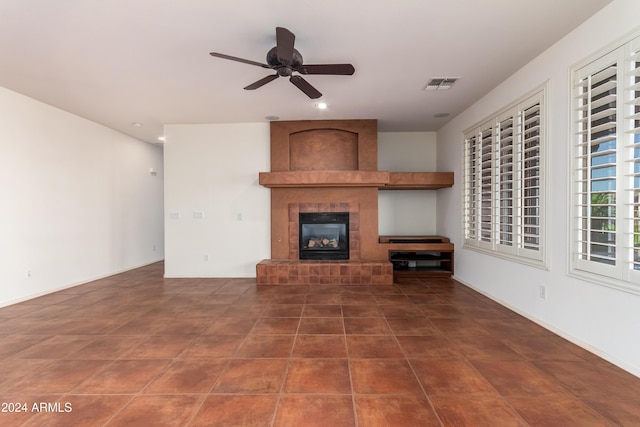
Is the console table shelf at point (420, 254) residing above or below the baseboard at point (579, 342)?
above

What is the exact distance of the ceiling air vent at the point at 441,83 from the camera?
3.61m

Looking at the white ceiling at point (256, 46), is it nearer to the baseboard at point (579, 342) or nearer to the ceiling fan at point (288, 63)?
the ceiling fan at point (288, 63)

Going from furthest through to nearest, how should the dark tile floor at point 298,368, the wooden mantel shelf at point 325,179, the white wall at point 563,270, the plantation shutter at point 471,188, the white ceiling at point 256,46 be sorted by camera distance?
the wooden mantel shelf at point 325,179
the plantation shutter at point 471,188
the white ceiling at point 256,46
the white wall at point 563,270
the dark tile floor at point 298,368

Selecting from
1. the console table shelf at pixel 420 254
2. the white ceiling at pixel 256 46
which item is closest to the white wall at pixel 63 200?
the white ceiling at pixel 256 46

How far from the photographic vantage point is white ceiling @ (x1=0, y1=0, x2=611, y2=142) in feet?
7.65

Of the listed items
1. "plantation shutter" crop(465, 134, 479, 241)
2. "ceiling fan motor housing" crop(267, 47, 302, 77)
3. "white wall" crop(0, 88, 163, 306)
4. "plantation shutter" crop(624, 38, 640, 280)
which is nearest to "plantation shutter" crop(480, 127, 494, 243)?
"plantation shutter" crop(465, 134, 479, 241)

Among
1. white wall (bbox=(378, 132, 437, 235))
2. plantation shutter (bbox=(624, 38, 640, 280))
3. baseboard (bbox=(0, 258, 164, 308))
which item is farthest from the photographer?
white wall (bbox=(378, 132, 437, 235))

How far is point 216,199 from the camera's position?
5.50 metres

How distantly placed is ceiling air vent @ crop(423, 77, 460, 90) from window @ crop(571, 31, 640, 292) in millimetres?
1271

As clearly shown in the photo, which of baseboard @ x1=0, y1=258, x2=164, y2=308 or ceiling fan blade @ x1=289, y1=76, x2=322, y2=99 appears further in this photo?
baseboard @ x1=0, y1=258, x2=164, y2=308

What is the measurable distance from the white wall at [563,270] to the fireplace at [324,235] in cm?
237

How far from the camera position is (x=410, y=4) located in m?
2.28

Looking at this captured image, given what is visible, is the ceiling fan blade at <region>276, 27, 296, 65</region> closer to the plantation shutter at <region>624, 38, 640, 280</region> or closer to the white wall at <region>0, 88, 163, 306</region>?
the plantation shutter at <region>624, 38, 640, 280</region>

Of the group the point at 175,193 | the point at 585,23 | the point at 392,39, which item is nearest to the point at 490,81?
the point at 585,23
